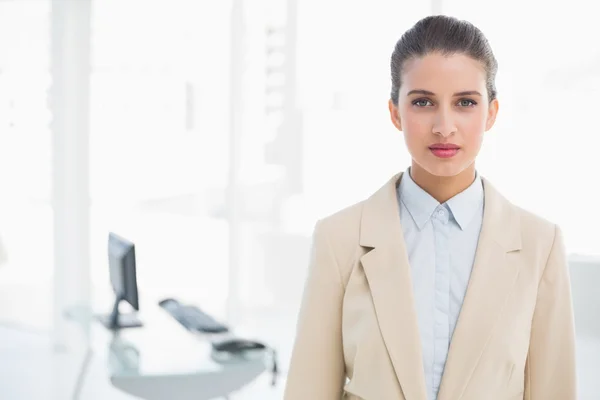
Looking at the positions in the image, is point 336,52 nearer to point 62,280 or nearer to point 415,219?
point 62,280

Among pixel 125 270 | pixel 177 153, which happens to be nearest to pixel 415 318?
pixel 125 270

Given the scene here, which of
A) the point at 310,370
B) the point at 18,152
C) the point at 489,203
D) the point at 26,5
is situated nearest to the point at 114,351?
the point at 310,370

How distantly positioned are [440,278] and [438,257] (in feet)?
0.11

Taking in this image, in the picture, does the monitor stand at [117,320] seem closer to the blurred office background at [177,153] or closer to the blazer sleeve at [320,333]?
the blurred office background at [177,153]

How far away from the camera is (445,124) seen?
3.50 feet

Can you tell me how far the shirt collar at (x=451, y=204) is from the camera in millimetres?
1160

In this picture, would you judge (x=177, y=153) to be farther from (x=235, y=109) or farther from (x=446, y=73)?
(x=446, y=73)

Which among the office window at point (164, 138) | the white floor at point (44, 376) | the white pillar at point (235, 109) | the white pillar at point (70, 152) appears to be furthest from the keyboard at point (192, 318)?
the white pillar at point (70, 152)

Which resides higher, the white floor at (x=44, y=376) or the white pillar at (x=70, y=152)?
the white pillar at (x=70, y=152)

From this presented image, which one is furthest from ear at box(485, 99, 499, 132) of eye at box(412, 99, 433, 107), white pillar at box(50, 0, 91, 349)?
white pillar at box(50, 0, 91, 349)

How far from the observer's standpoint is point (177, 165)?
495 centimetres

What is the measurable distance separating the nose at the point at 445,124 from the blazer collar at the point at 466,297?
165mm

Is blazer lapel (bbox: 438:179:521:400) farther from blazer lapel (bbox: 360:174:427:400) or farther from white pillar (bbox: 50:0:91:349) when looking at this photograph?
white pillar (bbox: 50:0:91:349)

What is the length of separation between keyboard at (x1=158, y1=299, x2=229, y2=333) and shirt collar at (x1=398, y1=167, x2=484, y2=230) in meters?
1.87
